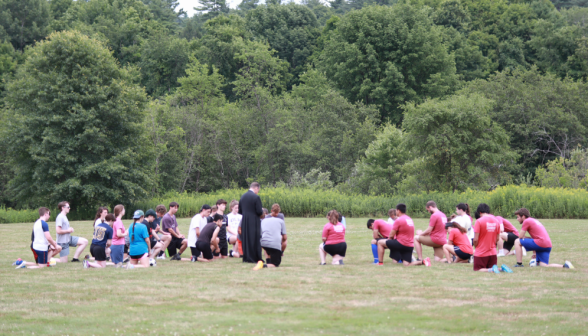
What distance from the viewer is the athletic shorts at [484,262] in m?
12.2

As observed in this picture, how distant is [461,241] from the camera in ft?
45.7

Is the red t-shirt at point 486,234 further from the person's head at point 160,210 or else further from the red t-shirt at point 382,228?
the person's head at point 160,210

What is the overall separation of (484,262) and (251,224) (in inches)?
213

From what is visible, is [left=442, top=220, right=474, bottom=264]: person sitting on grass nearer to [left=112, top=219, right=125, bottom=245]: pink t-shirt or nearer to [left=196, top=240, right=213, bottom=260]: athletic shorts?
[left=196, top=240, right=213, bottom=260]: athletic shorts

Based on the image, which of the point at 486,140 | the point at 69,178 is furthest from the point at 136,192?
the point at 486,140

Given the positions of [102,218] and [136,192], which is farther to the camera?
[136,192]

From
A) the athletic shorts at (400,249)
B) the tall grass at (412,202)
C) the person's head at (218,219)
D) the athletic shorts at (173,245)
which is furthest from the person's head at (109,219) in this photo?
the tall grass at (412,202)

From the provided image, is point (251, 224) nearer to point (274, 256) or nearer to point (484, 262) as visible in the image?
point (274, 256)

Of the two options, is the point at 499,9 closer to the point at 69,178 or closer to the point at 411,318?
the point at 69,178

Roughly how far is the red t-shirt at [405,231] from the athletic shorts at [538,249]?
8.19 feet

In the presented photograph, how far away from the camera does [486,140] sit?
39125mm

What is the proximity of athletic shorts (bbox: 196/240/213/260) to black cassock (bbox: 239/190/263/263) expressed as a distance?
1.43 meters

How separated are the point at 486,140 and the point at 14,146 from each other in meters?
33.8

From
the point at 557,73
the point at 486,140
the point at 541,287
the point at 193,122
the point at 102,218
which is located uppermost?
the point at 557,73
